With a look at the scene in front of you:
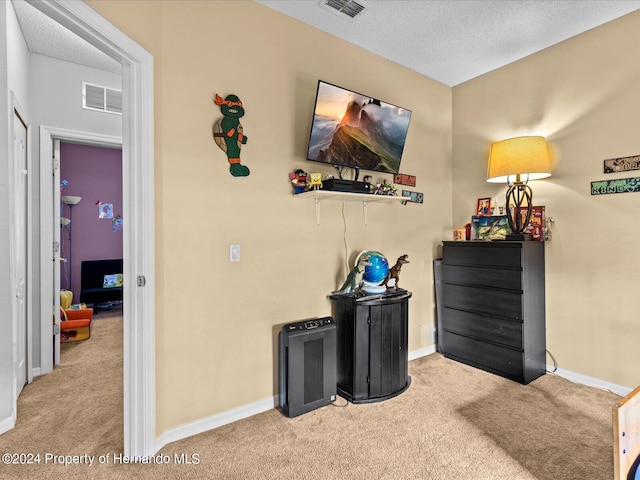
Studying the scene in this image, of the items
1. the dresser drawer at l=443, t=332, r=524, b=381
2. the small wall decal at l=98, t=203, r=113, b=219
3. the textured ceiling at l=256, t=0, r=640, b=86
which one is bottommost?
the dresser drawer at l=443, t=332, r=524, b=381

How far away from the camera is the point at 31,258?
285 centimetres

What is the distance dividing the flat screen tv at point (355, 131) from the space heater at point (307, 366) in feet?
3.99

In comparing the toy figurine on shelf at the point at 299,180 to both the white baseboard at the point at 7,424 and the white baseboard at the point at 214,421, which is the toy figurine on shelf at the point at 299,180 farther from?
the white baseboard at the point at 7,424

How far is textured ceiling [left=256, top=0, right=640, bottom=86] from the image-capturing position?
7.87 ft

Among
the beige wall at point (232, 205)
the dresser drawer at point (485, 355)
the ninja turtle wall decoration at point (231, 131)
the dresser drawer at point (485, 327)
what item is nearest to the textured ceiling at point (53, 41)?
the beige wall at point (232, 205)

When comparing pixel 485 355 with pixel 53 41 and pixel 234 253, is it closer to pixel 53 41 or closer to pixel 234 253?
pixel 234 253

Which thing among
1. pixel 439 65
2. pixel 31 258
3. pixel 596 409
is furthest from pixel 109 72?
pixel 596 409

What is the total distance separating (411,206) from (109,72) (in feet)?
10.6

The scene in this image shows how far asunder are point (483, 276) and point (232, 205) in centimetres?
216

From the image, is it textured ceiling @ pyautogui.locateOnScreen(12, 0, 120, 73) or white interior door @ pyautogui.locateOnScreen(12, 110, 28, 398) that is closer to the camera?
white interior door @ pyautogui.locateOnScreen(12, 110, 28, 398)

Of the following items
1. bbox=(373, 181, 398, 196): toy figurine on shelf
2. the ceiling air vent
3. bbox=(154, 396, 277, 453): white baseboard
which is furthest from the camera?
bbox=(373, 181, 398, 196): toy figurine on shelf

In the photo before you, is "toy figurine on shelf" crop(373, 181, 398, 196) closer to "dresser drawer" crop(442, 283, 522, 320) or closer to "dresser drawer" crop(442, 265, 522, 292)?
"dresser drawer" crop(442, 265, 522, 292)

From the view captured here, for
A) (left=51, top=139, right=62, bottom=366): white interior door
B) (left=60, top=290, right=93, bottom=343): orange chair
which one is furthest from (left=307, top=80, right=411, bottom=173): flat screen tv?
(left=60, top=290, right=93, bottom=343): orange chair

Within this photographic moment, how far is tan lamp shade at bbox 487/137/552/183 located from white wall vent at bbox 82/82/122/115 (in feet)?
11.5
